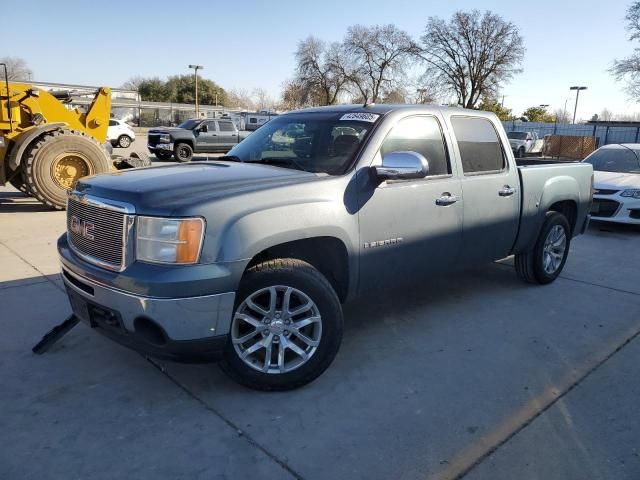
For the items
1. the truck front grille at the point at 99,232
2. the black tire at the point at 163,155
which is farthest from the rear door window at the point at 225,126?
the truck front grille at the point at 99,232

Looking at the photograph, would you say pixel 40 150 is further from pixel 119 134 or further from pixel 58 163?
pixel 119 134

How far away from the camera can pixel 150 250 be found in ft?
9.41

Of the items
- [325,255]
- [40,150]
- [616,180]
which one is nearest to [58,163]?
[40,150]

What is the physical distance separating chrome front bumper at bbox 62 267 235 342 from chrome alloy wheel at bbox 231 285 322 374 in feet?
0.66

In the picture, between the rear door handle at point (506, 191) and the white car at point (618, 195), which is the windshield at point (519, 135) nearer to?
the white car at point (618, 195)

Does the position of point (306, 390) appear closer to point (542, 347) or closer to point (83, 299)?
point (83, 299)

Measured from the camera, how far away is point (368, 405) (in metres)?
3.18

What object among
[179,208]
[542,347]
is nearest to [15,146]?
[179,208]

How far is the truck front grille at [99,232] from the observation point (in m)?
2.97

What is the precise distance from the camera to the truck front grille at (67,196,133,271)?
117 inches

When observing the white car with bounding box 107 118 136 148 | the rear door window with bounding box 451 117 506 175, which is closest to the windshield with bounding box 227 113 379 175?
the rear door window with bounding box 451 117 506 175

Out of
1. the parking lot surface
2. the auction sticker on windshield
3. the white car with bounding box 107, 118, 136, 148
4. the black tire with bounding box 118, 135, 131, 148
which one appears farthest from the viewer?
the black tire with bounding box 118, 135, 131, 148

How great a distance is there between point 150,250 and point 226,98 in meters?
87.9

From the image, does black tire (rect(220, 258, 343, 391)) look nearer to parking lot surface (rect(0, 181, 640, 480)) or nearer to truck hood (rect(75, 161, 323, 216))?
parking lot surface (rect(0, 181, 640, 480))
